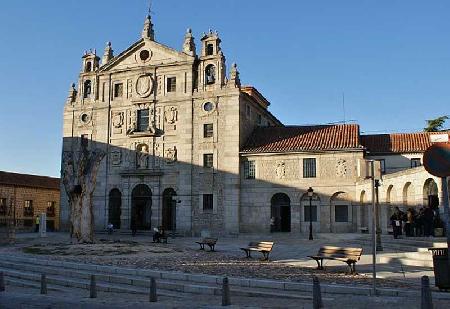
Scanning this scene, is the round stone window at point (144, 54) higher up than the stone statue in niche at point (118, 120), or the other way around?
the round stone window at point (144, 54)

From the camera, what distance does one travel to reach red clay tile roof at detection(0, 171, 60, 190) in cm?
5297

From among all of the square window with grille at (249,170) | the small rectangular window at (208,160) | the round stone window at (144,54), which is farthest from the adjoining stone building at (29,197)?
the square window with grille at (249,170)

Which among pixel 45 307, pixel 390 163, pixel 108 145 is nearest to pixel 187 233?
pixel 108 145

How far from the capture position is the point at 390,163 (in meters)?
39.3

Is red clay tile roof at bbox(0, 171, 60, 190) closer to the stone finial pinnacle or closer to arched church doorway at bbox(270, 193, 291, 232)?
the stone finial pinnacle

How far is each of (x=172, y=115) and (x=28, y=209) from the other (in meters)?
23.3

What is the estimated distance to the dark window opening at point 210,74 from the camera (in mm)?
42172

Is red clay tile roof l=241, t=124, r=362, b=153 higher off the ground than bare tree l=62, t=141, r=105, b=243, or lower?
higher

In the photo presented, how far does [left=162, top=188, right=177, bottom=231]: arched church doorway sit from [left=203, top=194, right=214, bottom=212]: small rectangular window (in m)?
2.99

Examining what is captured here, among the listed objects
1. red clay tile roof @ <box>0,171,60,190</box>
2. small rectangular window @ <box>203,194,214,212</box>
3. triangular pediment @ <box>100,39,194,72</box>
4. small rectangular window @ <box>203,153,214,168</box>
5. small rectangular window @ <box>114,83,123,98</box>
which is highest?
triangular pediment @ <box>100,39,194,72</box>

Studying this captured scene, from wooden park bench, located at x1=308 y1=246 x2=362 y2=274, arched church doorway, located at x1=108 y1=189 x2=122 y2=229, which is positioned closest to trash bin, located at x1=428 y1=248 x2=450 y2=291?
wooden park bench, located at x1=308 y1=246 x2=362 y2=274

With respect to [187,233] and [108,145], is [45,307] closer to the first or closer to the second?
[187,233]

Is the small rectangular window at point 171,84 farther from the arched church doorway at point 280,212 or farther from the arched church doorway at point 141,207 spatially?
the arched church doorway at point 280,212

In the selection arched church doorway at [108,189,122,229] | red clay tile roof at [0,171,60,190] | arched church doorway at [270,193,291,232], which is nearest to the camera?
arched church doorway at [270,193,291,232]
